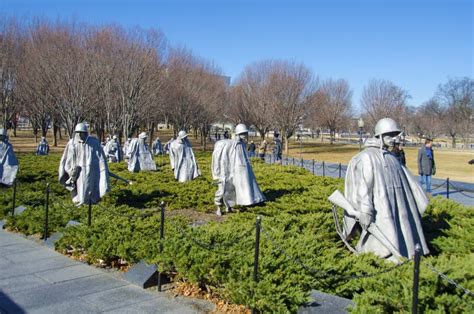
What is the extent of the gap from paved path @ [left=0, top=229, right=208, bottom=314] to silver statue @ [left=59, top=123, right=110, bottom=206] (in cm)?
308

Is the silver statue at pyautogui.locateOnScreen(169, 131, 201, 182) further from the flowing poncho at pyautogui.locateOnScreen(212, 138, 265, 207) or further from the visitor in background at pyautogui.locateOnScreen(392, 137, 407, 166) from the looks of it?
the visitor in background at pyautogui.locateOnScreen(392, 137, 407, 166)

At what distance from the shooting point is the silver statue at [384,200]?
18.0 feet

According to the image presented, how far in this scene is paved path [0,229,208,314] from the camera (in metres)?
5.49

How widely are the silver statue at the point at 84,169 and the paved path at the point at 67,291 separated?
308 cm

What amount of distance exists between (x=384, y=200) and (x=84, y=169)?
286 inches

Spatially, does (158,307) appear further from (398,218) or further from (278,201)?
(278,201)

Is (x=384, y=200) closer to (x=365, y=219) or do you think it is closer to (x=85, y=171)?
(x=365, y=219)

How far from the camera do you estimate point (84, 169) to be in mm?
10641

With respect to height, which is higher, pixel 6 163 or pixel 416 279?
pixel 6 163

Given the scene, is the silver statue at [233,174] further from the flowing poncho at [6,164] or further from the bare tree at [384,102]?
the bare tree at [384,102]

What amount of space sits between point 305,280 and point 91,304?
2.57 meters

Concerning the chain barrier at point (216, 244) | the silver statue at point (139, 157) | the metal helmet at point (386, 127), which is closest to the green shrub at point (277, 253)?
the chain barrier at point (216, 244)

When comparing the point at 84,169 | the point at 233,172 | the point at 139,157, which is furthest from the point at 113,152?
the point at 233,172

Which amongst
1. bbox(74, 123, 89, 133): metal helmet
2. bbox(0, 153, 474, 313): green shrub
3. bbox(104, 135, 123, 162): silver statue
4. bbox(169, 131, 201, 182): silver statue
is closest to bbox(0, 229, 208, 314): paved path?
bbox(0, 153, 474, 313): green shrub
